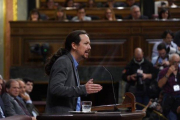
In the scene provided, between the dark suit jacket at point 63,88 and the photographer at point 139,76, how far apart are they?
5.16 metres

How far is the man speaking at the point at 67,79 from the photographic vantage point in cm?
410

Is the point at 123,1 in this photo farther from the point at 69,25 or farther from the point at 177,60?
the point at 177,60

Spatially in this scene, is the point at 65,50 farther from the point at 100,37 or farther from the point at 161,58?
the point at 100,37

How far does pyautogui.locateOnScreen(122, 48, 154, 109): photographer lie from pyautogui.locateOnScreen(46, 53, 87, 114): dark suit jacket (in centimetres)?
516

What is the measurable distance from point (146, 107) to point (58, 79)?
15.2 feet

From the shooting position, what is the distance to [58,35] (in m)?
11.6

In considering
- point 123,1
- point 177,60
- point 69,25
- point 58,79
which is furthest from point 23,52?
point 58,79

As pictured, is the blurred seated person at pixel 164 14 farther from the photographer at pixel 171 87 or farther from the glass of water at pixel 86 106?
the glass of water at pixel 86 106

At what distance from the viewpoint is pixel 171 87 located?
8484 millimetres

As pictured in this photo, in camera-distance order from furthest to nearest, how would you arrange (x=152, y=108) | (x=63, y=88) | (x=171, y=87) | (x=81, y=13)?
(x=81, y=13), (x=152, y=108), (x=171, y=87), (x=63, y=88)

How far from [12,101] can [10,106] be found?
15 centimetres

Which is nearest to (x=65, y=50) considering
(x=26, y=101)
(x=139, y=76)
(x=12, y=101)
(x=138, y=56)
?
(x=12, y=101)

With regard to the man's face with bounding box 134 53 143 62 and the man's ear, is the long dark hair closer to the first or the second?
the man's ear

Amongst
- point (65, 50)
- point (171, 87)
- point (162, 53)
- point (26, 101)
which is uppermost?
point (65, 50)
